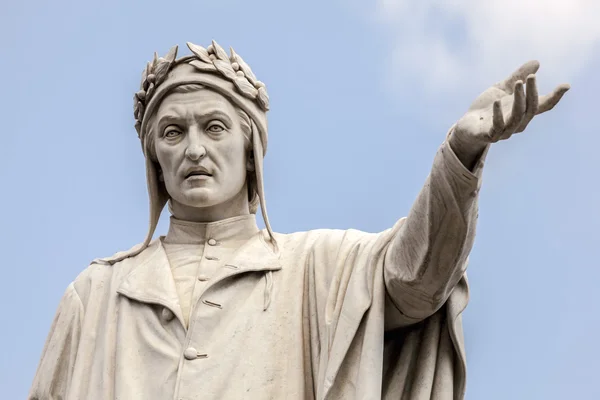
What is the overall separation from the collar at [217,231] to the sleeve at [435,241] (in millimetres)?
1555

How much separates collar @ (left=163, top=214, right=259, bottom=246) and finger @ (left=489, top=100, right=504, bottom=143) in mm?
2959

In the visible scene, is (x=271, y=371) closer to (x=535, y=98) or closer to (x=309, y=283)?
(x=309, y=283)

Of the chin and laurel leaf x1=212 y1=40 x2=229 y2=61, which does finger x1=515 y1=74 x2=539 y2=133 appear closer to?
the chin

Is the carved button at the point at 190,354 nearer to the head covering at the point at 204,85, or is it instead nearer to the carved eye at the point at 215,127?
the head covering at the point at 204,85

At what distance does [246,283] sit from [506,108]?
2695mm

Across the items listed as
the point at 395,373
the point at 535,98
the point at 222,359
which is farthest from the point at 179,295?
the point at 535,98

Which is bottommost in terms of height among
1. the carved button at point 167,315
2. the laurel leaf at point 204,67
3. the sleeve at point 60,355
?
the sleeve at point 60,355

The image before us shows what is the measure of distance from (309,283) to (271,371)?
2.74 feet

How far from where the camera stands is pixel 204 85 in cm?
1409

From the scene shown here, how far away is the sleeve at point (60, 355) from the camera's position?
45.5ft

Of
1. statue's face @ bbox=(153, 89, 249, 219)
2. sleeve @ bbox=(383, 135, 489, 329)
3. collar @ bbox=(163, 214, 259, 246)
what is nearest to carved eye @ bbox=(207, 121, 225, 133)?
statue's face @ bbox=(153, 89, 249, 219)

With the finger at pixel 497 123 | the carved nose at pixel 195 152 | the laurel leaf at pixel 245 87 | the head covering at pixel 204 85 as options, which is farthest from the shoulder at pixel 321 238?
the finger at pixel 497 123

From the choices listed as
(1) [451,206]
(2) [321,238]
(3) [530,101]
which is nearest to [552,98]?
(3) [530,101]

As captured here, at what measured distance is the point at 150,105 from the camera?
14.2 meters
